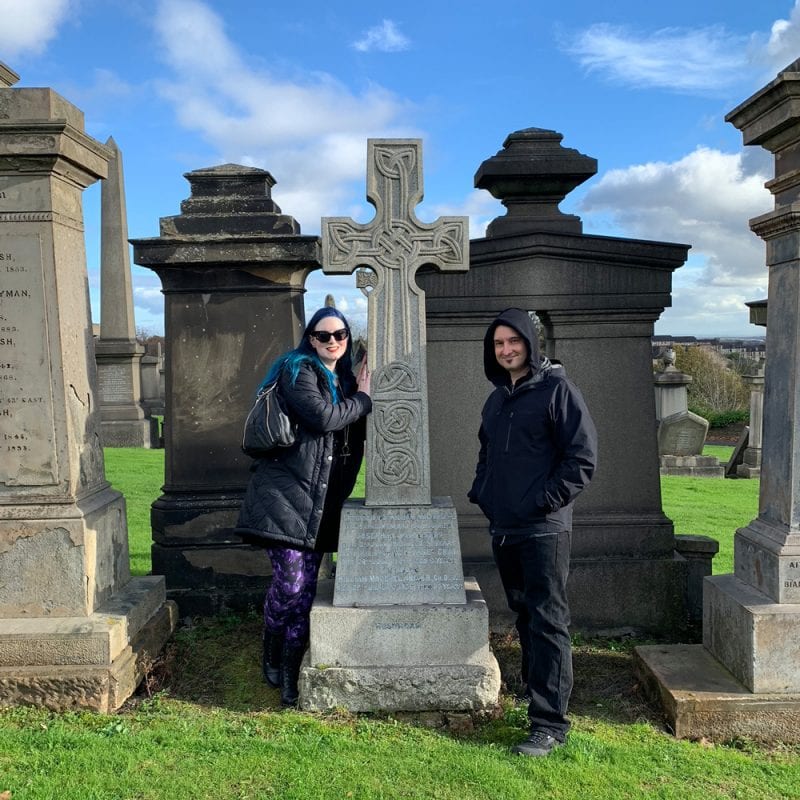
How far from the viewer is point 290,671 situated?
4.16 metres

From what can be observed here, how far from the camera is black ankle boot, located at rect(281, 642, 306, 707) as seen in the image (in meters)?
4.11

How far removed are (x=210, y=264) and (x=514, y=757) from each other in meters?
3.87

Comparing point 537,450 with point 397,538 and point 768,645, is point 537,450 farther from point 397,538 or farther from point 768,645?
point 768,645

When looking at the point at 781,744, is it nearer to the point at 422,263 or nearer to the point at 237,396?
the point at 422,263

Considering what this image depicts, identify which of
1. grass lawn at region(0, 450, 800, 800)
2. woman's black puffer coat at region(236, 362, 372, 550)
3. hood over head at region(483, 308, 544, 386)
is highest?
hood over head at region(483, 308, 544, 386)

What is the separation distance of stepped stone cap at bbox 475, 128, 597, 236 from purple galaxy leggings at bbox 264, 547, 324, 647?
2.86m

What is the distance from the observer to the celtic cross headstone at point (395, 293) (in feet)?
13.8

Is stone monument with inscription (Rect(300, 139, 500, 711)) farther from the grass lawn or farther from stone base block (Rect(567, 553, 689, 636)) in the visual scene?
stone base block (Rect(567, 553, 689, 636))

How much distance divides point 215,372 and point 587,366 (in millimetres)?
2698

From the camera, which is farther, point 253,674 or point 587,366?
point 587,366

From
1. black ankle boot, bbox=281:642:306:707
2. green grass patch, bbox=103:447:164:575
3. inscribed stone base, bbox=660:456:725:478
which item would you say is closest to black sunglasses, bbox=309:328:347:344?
black ankle boot, bbox=281:642:306:707

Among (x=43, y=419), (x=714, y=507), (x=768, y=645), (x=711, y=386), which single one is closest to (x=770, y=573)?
(x=768, y=645)

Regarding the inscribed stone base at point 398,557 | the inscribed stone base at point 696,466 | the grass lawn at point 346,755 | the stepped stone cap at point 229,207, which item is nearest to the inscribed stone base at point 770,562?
the grass lawn at point 346,755

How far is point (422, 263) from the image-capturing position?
4.24 m
